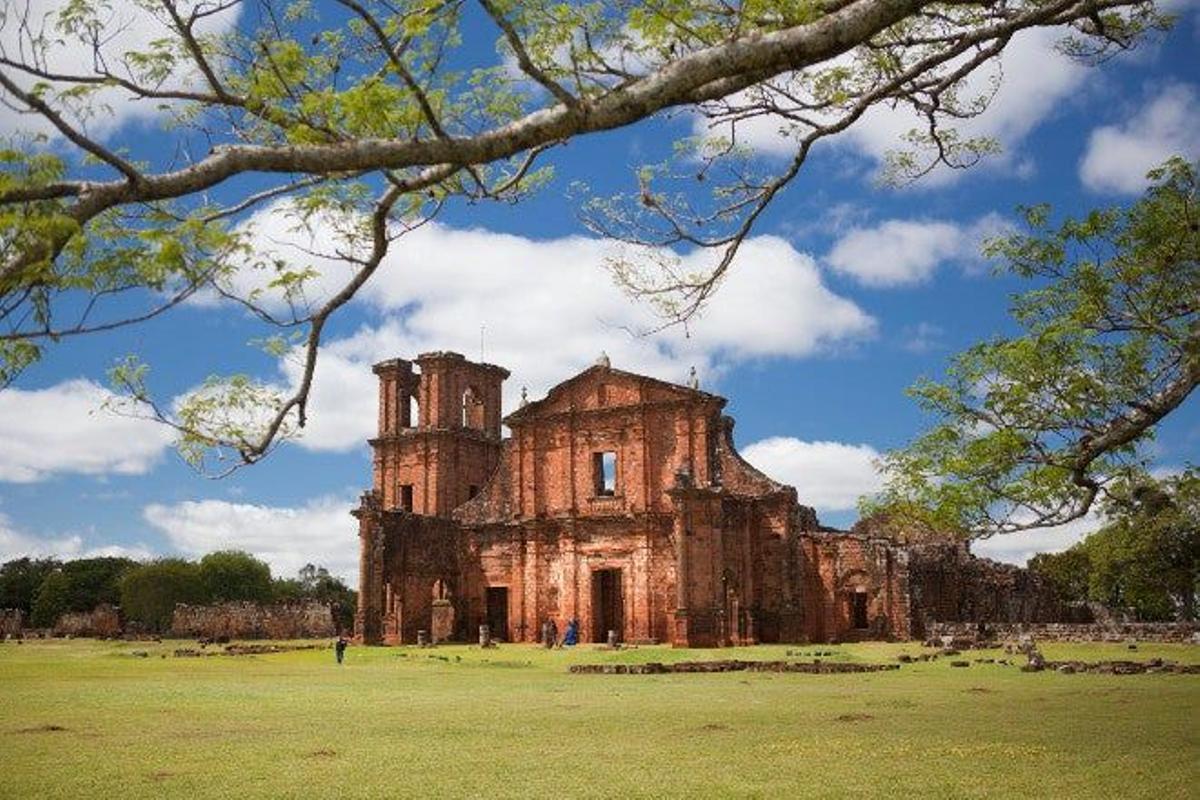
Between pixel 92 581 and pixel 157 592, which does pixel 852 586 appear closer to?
pixel 157 592

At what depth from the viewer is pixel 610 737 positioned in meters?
10.3

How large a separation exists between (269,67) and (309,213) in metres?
0.93

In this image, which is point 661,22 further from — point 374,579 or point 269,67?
point 374,579

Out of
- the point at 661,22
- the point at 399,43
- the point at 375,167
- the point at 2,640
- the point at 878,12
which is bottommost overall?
the point at 2,640

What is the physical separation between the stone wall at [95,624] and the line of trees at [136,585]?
62.8 ft

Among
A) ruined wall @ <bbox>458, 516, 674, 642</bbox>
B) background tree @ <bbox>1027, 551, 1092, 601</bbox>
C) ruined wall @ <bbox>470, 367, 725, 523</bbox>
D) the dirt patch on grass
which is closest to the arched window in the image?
ruined wall @ <bbox>470, 367, 725, 523</bbox>

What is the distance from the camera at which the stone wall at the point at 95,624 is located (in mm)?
52094

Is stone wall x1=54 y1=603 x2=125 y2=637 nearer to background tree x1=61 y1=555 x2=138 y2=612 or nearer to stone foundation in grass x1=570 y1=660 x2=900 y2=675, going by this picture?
background tree x1=61 y1=555 x2=138 y2=612

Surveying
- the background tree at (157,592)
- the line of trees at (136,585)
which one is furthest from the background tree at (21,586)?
the background tree at (157,592)

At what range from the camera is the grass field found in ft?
25.1

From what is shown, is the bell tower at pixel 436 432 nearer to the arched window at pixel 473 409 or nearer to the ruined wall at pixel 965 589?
the arched window at pixel 473 409

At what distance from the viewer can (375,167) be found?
5336mm

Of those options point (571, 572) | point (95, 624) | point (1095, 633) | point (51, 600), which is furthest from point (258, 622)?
point (51, 600)

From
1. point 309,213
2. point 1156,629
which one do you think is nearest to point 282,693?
point 309,213
